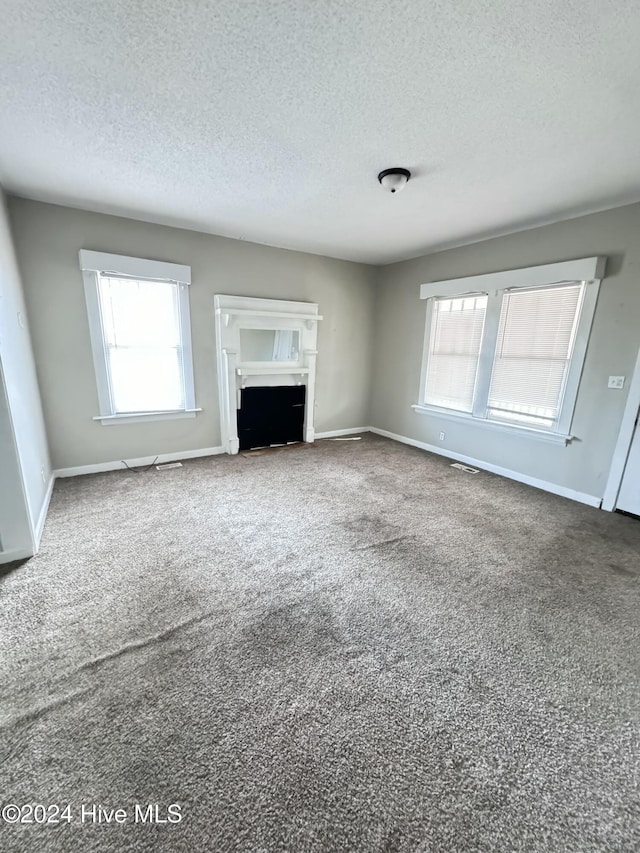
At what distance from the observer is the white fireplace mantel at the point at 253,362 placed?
4.07 metres

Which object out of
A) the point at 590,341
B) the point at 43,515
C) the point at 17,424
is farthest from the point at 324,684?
the point at 590,341

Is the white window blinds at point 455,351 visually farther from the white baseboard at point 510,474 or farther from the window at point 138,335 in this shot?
the window at point 138,335

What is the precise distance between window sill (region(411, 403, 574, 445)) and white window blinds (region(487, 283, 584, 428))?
0.09 metres

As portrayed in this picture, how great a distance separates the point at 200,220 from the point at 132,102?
5.85 ft

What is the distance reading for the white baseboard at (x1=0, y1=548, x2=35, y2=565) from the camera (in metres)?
2.15

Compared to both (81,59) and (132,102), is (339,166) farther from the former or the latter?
(81,59)

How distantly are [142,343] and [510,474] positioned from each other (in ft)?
14.4

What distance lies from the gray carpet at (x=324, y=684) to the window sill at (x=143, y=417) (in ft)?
3.77

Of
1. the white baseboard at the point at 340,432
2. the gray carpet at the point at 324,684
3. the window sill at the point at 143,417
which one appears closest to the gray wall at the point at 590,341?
the gray carpet at the point at 324,684

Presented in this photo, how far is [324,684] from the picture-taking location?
1.44 m

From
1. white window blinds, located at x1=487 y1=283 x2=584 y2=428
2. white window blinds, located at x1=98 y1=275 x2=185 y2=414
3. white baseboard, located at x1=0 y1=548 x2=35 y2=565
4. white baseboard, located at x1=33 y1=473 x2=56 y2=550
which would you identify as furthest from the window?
white window blinds, located at x1=487 y1=283 x2=584 y2=428

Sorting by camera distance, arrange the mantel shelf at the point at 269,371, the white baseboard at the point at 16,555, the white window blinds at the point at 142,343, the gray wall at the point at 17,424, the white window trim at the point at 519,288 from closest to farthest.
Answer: the gray wall at the point at 17,424
the white baseboard at the point at 16,555
the white window trim at the point at 519,288
the white window blinds at the point at 142,343
the mantel shelf at the point at 269,371

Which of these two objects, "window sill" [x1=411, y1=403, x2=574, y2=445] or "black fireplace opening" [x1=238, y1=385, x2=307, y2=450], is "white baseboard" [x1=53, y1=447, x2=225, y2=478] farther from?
"window sill" [x1=411, y1=403, x2=574, y2=445]

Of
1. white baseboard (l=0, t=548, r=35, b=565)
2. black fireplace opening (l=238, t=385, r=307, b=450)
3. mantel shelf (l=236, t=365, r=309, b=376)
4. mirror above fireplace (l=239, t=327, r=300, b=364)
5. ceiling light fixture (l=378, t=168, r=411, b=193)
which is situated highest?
ceiling light fixture (l=378, t=168, r=411, b=193)
